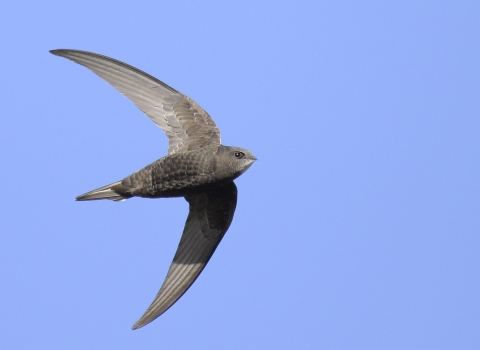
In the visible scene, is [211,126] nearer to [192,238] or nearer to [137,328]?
[192,238]

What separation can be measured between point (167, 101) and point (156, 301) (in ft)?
5.47

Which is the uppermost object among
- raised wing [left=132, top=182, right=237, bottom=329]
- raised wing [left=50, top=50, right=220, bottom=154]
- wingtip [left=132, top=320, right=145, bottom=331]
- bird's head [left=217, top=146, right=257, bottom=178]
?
raised wing [left=50, top=50, right=220, bottom=154]

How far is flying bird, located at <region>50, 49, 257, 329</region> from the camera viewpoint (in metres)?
6.73

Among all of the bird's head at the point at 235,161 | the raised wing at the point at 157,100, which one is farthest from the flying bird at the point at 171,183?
the bird's head at the point at 235,161

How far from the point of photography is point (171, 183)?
663cm

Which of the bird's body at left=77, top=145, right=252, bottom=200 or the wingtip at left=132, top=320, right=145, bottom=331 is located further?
the wingtip at left=132, top=320, right=145, bottom=331

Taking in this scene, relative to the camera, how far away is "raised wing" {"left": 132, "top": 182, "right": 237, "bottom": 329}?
6.96 metres

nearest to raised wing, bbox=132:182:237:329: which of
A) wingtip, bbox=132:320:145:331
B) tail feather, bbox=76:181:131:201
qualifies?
wingtip, bbox=132:320:145:331

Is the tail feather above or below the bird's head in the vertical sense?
below

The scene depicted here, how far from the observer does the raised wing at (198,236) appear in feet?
22.8

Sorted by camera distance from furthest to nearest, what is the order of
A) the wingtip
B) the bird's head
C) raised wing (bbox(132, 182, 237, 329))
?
raised wing (bbox(132, 182, 237, 329)) → the wingtip → the bird's head

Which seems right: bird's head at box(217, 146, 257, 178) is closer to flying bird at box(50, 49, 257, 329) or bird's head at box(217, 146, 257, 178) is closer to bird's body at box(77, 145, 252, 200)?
bird's body at box(77, 145, 252, 200)

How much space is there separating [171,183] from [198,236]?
0.66 m

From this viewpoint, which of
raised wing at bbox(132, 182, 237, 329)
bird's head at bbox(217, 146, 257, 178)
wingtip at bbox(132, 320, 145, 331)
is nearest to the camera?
bird's head at bbox(217, 146, 257, 178)
